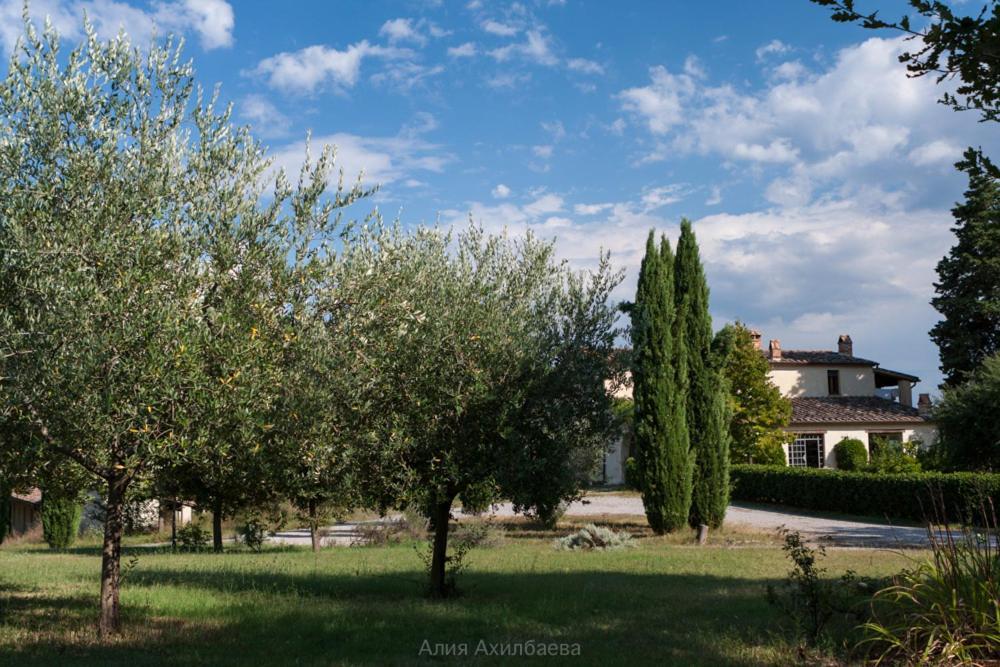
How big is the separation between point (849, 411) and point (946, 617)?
1789 inches

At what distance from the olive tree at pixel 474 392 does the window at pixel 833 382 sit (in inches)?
1816

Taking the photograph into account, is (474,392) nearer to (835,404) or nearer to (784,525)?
(784,525)

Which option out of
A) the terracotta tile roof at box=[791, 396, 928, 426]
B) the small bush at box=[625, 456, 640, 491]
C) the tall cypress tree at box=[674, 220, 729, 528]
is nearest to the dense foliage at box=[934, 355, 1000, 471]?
the tall cypress tree at box=[674, 220, 729, 528]

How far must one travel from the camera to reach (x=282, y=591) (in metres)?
13.7

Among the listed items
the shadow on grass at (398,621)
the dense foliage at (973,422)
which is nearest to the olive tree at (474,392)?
the shadow on grass at (398,621)

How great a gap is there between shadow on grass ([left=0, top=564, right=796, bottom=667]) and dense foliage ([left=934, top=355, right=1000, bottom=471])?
19.3 metres

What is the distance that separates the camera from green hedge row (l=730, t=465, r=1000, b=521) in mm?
27297

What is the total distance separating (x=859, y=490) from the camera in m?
30.9

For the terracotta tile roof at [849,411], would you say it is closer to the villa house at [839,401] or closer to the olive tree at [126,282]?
the villa house at [839,401]

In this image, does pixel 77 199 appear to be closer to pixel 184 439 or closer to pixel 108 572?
pixel 184 439

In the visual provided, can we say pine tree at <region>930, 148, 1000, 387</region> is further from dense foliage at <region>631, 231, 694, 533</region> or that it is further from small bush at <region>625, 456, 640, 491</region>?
dense foliage at <region>631, 231, 694, 533</region>

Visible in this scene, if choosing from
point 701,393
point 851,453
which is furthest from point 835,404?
point 701,393

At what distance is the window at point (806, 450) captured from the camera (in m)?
48.9

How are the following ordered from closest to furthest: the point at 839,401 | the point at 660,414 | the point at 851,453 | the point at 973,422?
the point at 660,414, the point at 973,422, the point at 851,453, the point at 839,401
